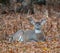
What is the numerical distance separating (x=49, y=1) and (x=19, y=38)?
902 cm

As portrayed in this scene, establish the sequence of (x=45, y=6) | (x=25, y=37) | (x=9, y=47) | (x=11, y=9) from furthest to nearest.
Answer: (x=45, y=6) < (x=11, y=9) < (x=25, y=37) < (x=9, y=47)

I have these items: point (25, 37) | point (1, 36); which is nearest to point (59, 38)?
point (25, 37)

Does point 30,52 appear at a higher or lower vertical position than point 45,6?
higher

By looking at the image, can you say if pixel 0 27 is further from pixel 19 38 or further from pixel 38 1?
pixel 38 1

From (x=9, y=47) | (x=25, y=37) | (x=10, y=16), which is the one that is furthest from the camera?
(x=10, y=16)

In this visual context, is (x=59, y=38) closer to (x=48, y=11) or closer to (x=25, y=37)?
(x=25, y=37)

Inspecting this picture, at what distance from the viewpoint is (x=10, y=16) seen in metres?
16.8

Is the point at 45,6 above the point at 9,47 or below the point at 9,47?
below

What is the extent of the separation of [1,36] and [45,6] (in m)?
7.77

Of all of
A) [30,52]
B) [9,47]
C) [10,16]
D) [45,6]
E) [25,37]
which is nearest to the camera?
[30,52]

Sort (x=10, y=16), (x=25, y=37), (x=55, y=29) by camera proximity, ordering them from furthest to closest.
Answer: (x=10, y=16) < (x=55, y=29) < (x=25, y=37)

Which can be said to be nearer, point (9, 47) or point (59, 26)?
point (9, 47)

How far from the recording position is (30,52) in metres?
9.56

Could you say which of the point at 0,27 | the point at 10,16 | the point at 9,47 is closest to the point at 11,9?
the point at 10,16
